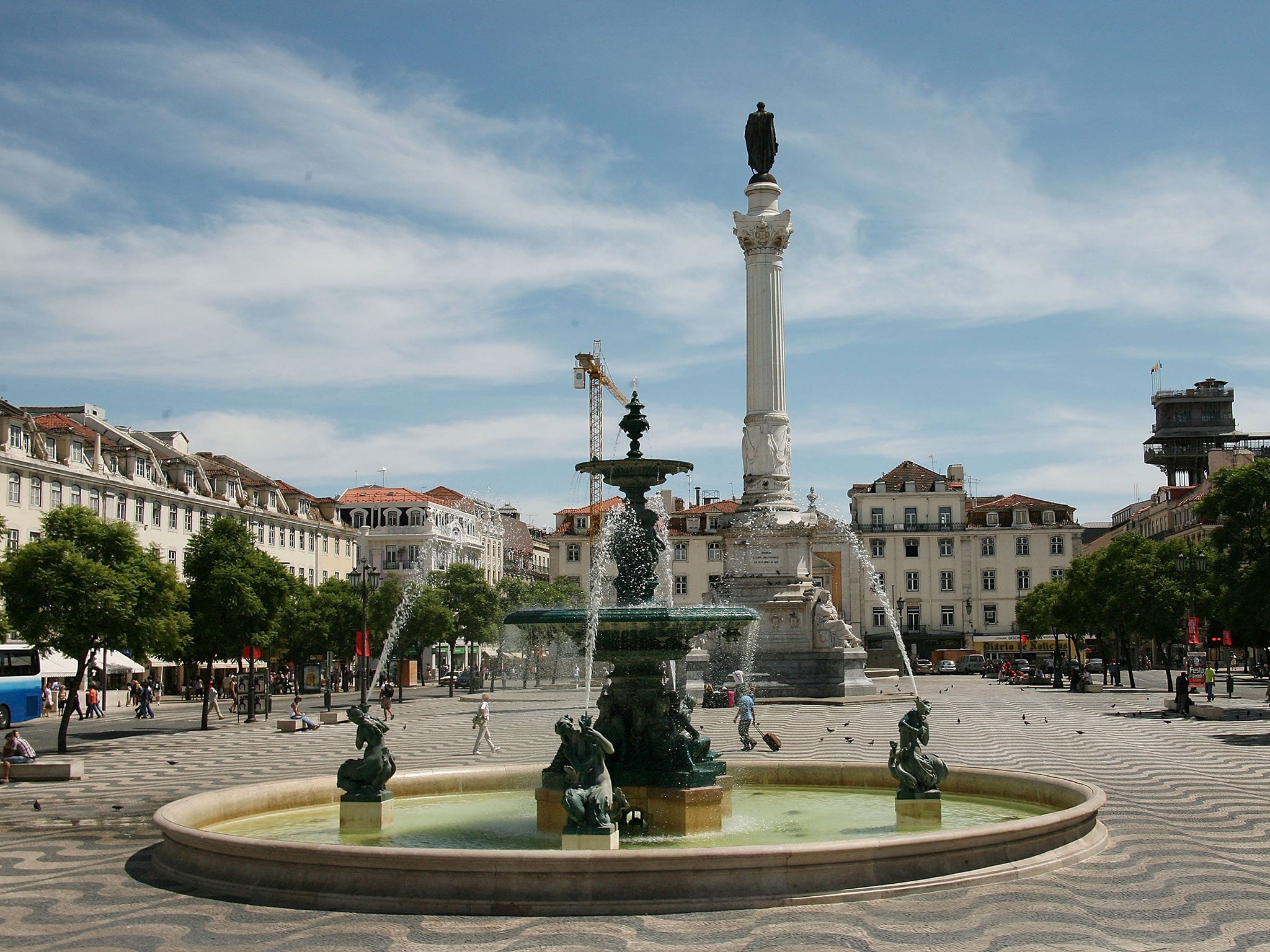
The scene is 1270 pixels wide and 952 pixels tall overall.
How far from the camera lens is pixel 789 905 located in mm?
9805

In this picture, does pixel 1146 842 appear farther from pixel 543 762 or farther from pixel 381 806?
pixel 543 762

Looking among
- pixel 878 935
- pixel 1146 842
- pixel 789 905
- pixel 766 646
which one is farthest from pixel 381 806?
pixel 766 646

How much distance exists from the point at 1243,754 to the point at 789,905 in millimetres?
16897

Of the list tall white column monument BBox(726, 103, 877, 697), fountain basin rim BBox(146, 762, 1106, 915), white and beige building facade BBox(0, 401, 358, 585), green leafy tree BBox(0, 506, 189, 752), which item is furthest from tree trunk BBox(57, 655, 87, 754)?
tall white column monument BBox(726, 103, 877, 697)

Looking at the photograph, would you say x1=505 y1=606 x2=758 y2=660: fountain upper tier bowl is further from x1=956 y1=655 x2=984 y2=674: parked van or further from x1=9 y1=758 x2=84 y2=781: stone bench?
x1=956 y1=655 x2=984 y2=674: parked van

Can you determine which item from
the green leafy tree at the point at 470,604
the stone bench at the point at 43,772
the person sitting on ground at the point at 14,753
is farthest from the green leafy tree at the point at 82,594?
the green leafy tree at the point at 470,604

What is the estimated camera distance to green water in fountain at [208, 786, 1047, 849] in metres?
12.9

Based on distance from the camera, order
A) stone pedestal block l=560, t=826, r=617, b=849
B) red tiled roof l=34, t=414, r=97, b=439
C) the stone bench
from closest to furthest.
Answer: stone pedestal block l=560, t=826, r=617, b=849 → the stone bench → red tiled roof l=34, t=414, r=97, b=439

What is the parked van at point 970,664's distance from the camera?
7956 centimetres

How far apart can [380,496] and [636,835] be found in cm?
8285

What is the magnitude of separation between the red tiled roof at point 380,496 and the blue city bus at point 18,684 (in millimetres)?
56727

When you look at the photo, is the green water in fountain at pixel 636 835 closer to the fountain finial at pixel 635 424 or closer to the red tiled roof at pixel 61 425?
the fountain finial at pixel 635 424

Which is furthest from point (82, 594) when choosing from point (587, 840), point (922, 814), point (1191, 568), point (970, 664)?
point (970, 664)

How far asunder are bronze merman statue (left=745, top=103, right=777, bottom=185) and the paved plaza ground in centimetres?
2966
